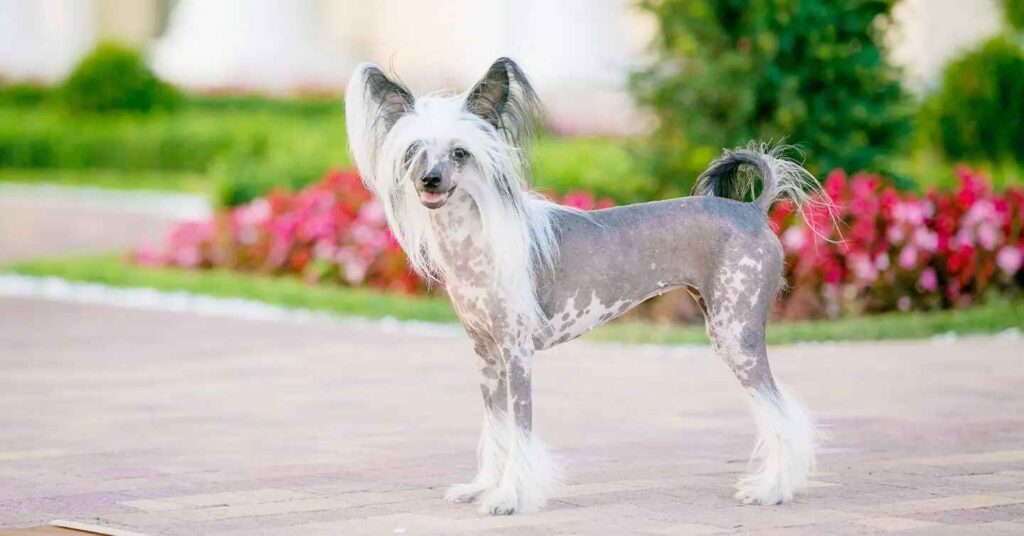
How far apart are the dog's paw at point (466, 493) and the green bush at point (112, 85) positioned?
→ 23.9 m

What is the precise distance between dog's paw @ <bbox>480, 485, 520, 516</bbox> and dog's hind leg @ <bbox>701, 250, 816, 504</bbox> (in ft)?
2.75

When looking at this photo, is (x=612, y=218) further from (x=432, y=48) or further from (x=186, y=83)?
(x=432, y=48)

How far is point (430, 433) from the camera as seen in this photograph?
320 inches

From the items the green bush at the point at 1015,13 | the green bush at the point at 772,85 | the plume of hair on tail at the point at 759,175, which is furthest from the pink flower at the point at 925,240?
the green bush at the point at 1015,13

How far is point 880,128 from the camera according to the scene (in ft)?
42.4

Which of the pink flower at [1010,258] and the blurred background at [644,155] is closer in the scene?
the pink flower at [1010,258]

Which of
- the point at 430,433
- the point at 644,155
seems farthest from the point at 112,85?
the point at 430,433

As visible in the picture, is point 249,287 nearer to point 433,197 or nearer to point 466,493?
point 466,493

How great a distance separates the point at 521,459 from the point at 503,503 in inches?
6.6

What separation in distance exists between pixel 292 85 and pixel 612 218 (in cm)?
2617

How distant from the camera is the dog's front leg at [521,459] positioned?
20.0 feet

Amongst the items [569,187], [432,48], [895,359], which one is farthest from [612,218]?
[432,48]

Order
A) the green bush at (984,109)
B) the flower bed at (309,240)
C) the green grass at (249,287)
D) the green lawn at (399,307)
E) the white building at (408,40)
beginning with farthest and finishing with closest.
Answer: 1. the white building at (408,40)
2. the green bush at (984,109)
3. the flower bed at (309,240)
4. the green grass at (249,287)
5. the green lawn at (399,307)

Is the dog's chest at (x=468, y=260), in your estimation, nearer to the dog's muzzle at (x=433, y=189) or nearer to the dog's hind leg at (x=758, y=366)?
the dog's muzzle at (x=433, y=189)
